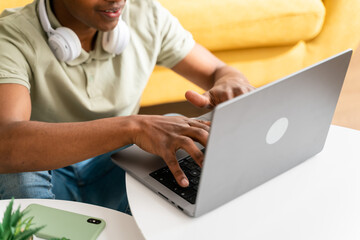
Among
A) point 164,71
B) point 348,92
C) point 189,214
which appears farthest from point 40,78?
point 348,92

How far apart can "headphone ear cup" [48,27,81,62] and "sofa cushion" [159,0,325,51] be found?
2.57 ft

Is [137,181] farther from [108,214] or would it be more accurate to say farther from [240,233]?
[240,233]

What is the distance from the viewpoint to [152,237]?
73 cm

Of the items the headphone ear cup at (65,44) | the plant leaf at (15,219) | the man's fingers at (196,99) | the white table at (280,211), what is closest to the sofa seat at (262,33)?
the headphone ear cup at (65,44)

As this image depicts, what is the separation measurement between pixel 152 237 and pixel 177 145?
0.19 meters

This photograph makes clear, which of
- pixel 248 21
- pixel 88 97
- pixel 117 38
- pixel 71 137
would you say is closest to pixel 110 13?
pixel 117 38

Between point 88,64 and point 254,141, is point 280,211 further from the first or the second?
point 88,64

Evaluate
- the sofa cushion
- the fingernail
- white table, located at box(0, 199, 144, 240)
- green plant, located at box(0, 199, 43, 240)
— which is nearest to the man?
the fingernail

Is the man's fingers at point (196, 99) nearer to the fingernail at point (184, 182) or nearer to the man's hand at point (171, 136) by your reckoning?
the man's hand at point (171, 136)

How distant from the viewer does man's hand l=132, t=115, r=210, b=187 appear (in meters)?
0.84

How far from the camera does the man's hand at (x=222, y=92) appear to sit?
1021 millimetres

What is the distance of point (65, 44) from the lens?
109 cm

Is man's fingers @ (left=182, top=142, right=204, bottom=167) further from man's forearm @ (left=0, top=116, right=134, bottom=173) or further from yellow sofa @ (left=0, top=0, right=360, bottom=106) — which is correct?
yellow sofa @ (left=0, top=0, right=360, bottom=106)

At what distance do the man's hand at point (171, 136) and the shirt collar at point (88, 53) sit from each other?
0.33 metres
